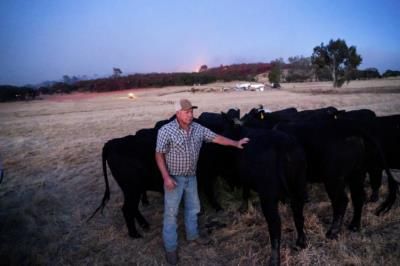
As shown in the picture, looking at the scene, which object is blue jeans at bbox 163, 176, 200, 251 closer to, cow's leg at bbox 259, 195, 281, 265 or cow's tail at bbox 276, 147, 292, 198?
cow's leg at bbox 259, 195, 281, 265

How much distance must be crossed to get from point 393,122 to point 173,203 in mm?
3723

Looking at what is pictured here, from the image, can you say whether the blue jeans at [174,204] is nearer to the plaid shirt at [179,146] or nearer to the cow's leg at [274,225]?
the plaid shirt at [179,146]

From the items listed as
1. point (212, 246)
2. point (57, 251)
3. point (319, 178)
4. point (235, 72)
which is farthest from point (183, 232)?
point (235, 72)

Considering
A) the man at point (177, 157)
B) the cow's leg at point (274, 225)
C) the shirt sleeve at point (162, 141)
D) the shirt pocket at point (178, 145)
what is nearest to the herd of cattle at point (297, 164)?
the cow's leg at point (274, 225)

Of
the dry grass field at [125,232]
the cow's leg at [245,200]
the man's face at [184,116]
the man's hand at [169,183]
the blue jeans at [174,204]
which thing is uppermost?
the man's face at [184,116]

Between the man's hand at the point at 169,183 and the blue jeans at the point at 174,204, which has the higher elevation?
the man's hand at the point at 169,183

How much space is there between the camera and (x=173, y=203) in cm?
394

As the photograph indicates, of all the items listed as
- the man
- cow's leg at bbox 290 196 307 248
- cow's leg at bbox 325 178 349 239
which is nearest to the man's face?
the man

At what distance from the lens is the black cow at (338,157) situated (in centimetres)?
389

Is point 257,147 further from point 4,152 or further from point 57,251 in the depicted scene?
point 4,152

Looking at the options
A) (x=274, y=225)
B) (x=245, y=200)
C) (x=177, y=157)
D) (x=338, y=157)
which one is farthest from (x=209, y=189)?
(x=338, y=157)

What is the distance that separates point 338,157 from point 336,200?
1.86ft

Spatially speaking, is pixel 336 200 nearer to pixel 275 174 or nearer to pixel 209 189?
pixel 275 174

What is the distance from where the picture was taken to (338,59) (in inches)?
1428
